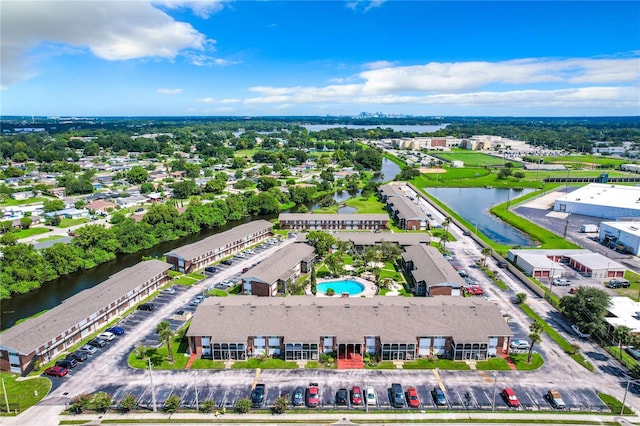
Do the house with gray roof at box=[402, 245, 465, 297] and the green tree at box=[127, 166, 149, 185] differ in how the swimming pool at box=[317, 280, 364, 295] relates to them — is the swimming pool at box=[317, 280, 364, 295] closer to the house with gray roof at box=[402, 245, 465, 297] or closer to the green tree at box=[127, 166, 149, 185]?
the house with gray roof at box=[402, 245, 465, 297]

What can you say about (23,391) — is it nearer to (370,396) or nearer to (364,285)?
(370,396)

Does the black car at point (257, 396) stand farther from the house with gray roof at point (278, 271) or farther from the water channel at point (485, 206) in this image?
the water channel at point (485, 206)

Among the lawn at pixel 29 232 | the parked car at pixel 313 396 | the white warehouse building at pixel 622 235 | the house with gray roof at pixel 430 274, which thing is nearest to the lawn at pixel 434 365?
the parked car at pixel 313 396

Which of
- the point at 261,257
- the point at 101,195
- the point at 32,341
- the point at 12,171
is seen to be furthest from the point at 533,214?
the point at 12,171

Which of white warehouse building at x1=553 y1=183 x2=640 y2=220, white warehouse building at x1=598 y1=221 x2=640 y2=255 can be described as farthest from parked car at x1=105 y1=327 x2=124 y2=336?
white warehouse building at x1=553 y1=183 x2=640 y2=220

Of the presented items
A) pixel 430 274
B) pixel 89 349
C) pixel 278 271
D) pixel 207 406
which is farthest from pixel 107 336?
pixel 430 274

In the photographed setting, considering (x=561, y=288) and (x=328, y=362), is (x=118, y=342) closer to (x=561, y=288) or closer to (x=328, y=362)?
(x=328, y=362)
